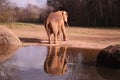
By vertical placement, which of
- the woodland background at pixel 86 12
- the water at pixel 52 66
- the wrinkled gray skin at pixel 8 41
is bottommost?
the woodland background at pixel 86 12

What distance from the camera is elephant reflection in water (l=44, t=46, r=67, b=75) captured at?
1179cm

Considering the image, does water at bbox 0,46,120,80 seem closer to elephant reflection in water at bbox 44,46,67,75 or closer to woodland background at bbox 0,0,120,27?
elephant reflection in water at bbox 44,46,67,75

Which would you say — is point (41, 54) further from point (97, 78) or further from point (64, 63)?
point (97, 78)

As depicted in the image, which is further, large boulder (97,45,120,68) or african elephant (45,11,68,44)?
african elephant (45,11,68,44)

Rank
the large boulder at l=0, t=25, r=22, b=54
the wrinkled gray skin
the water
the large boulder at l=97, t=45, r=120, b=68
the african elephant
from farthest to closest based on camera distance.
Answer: the african elephant → the large boulder at l=0, t=25, r=22, b=54 → the wrinkled gray skin → the large boulder at l=97, t=45, r=120, b=68 → the water

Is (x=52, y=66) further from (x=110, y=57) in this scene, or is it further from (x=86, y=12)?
(x=86, y=12)

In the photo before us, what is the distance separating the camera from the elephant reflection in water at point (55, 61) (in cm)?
1179

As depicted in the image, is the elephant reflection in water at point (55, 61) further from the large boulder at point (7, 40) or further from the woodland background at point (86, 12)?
the woodland background at point (86, 12)

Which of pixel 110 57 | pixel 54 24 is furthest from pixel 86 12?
pixel 110 57

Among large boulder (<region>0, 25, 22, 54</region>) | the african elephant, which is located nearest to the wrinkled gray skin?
large boulder (<region>0, 25, 22, 54</region>)

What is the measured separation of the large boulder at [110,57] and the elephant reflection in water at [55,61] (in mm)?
1212

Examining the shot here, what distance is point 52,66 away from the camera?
497 inches

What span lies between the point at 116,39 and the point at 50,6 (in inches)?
818

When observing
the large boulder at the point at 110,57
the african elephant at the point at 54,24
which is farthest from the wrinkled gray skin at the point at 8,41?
the large boulder at the point at 110,57
